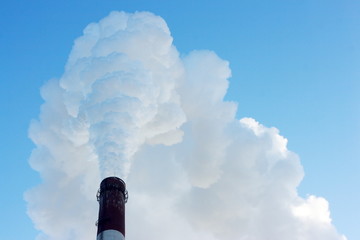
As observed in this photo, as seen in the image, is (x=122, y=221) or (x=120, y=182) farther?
(x=120, y=182)

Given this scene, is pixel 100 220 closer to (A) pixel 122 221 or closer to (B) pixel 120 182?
(A) pixel 122 221

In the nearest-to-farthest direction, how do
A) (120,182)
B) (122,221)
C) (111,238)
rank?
(111,238) < (122,221) < (120,182)

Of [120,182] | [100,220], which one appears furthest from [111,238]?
[120,182]

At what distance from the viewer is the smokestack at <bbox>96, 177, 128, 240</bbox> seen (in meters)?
23.8

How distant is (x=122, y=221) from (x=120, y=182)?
3.34 m

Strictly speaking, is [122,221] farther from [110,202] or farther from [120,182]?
[120,182]

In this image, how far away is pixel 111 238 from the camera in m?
23.4

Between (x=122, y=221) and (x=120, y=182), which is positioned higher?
(x=120, y=182)

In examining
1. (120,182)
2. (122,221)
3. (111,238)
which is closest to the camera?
(111,238)

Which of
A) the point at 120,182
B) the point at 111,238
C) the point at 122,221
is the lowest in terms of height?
the point at 111,238

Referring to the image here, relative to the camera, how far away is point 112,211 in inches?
984

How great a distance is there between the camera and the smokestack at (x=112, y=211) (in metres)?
23.8

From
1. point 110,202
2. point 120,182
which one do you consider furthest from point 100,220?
point 120,182

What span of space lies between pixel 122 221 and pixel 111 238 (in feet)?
5.91
